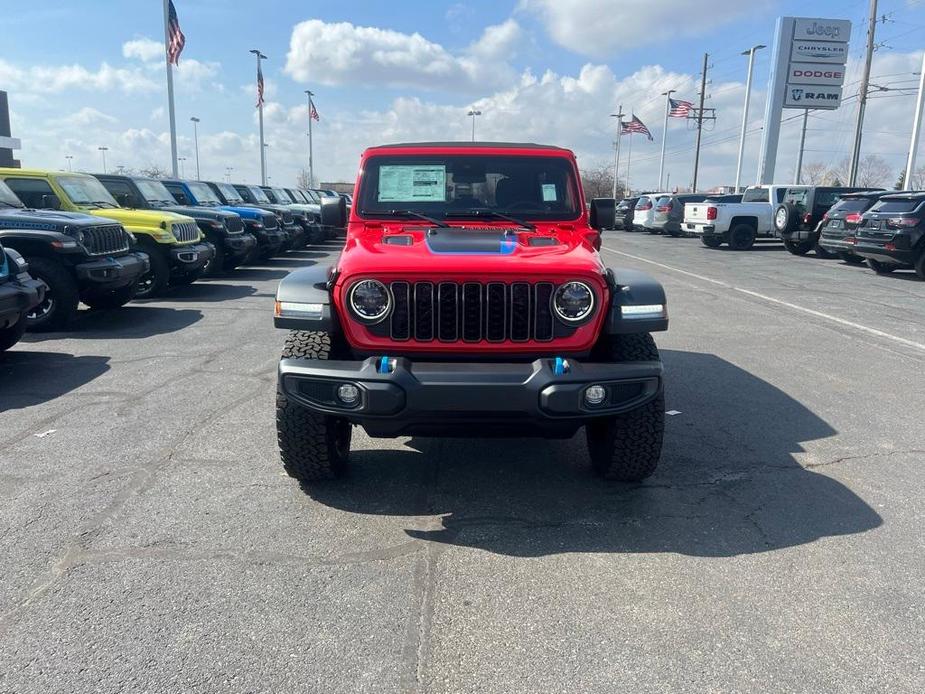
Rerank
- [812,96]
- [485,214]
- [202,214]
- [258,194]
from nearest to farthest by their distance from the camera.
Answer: [485,214] → [202,214] → [258,194] → [812,96]

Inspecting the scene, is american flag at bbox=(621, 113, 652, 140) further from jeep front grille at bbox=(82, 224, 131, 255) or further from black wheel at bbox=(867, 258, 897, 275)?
jeep front grille at bbox=(82, 224, 131, 255)

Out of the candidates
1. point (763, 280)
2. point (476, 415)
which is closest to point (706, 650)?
point (476, 415)

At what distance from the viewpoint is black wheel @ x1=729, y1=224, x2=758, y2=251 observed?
895 inches

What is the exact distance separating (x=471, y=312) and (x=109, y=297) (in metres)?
7.31

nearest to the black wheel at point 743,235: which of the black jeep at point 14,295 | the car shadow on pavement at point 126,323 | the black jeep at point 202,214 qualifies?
the black jeep at point 202,214

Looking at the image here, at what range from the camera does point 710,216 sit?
74.0 feet

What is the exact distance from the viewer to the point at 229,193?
58.1 ft

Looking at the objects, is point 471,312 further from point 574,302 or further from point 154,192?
point 154,192

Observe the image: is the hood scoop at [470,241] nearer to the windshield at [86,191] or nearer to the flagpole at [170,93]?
the windshield at [86,191]

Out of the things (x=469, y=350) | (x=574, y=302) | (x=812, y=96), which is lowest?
(x=469, y=350)

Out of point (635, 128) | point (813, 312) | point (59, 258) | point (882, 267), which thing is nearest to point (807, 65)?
point (635, 128)

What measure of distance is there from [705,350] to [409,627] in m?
5.71

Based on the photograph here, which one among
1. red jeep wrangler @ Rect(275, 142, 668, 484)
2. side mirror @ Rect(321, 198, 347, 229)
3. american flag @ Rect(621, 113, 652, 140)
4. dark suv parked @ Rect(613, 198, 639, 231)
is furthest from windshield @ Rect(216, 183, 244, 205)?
american flag @ Rect(621, 113, 652, 140)

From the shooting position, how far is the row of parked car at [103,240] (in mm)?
7149
